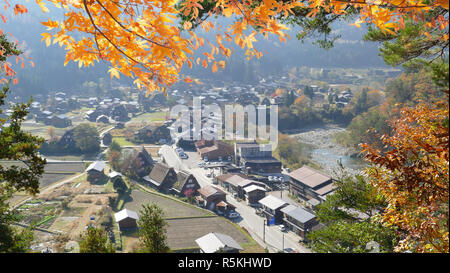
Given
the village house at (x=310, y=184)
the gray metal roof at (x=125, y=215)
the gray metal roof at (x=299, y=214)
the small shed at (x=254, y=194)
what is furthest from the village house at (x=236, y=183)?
the gray metal roof at (x=125, y=215)

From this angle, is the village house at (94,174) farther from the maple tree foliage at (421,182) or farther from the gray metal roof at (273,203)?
the maple tree foliage at (421,182)

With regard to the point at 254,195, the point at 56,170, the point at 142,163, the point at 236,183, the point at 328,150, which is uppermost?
the point at 328,150

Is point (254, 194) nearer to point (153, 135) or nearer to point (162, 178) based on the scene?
point (162, 178)

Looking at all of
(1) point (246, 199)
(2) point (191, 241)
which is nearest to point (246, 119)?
(1) point (246, 199)

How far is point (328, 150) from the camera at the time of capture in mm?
25766

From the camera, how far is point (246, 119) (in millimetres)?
31375

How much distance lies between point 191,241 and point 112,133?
20.5 metres

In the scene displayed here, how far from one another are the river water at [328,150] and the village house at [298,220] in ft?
20.7

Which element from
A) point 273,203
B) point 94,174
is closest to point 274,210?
point 273,203

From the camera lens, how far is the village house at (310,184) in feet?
51.4

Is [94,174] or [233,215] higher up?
[94,174]

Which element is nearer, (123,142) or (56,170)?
(56,170)

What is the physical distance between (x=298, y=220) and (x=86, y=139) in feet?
59.0

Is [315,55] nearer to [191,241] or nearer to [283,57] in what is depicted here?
[283,57]
